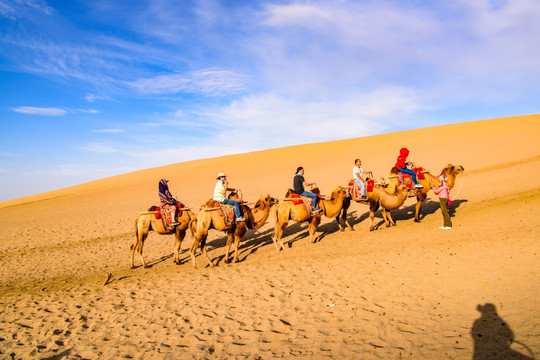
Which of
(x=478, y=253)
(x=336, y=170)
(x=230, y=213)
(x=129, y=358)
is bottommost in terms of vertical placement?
(x=129, y=358)

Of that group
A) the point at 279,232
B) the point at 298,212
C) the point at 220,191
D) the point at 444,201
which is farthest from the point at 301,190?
the point at 444,201

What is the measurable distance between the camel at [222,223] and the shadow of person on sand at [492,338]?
7291mm

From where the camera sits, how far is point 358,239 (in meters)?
12.4

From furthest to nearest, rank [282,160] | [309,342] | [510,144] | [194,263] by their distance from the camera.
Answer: [282,160]
[510,144]
[194,263]
[309,342]

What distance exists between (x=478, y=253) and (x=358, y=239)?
431 cm

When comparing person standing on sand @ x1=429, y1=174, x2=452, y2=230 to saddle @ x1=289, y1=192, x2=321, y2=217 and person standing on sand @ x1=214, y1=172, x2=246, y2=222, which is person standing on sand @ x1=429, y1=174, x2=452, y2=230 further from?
person standing on sand @ x1=214, y1=172, x2=246, y2=222

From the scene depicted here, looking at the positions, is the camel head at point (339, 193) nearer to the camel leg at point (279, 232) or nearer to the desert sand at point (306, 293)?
the desert sand at point (306, 293)

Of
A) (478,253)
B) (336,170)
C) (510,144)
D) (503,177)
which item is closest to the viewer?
(478,253)

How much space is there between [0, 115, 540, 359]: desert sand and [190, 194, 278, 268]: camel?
75cm

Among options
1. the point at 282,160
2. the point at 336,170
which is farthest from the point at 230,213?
the point at 282,160

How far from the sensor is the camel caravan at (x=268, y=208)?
11008 mm

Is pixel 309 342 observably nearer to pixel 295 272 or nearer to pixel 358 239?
pixel 295 272

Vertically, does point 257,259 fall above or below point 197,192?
below

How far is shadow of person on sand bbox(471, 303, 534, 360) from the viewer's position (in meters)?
4.73
